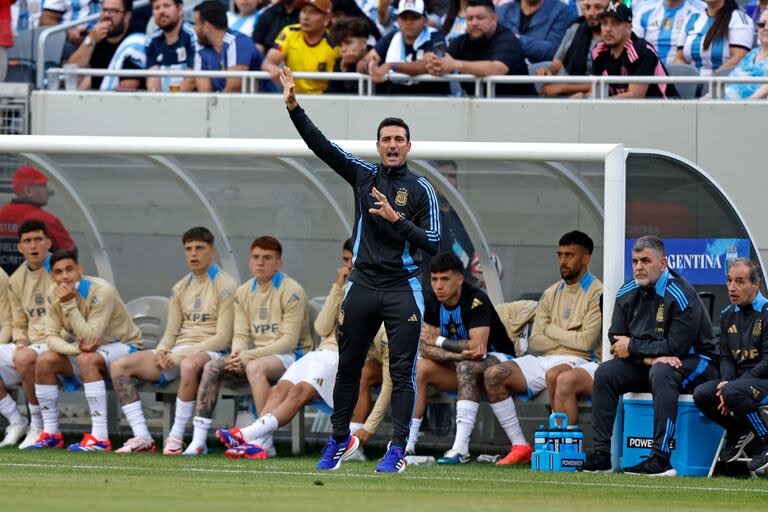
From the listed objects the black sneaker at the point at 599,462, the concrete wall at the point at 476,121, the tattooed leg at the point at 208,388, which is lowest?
the black sneaker at the point at 599,462

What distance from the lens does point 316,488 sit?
24.3ft

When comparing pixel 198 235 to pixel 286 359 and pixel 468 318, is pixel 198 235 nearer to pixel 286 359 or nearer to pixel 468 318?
pixel 286 359

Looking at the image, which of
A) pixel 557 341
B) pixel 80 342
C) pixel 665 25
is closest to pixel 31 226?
pixel 80 342

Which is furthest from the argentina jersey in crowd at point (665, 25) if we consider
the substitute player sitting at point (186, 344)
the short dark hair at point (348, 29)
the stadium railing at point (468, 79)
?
the substitute player sitting at point (186, 344)

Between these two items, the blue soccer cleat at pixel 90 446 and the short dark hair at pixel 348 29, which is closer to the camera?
the blue soccer cleat at pixel 90 446

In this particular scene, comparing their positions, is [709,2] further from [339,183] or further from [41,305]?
[41,305]

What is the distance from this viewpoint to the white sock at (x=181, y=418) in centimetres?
1083

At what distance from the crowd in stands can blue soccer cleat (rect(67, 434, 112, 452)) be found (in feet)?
12.2

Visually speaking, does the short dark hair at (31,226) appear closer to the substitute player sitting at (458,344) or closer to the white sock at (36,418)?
the white sock at (36,418)

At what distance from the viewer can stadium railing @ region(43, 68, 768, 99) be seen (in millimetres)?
12030

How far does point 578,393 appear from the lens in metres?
10.3

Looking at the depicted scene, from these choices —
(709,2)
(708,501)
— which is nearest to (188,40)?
(709,2)

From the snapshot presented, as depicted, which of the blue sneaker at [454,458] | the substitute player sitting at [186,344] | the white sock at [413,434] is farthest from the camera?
the substitute player sitting at [186,344]

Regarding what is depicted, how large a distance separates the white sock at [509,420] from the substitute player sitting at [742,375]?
4.91 ft
